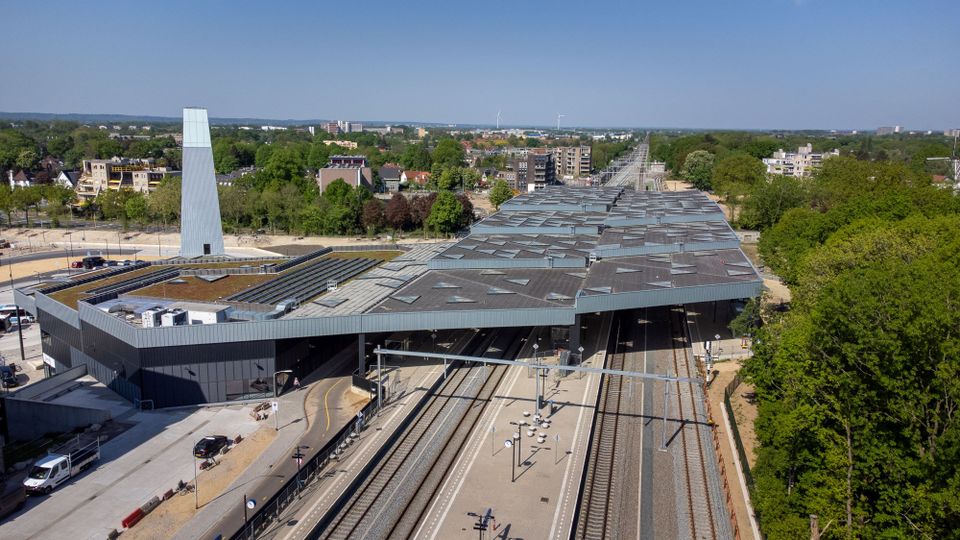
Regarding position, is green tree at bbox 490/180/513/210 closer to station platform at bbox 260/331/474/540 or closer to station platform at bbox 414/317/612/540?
station platform at bbox 260/331/474/540

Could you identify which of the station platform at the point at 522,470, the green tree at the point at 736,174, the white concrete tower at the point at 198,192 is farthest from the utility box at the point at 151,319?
the green tree at the point at 736,174

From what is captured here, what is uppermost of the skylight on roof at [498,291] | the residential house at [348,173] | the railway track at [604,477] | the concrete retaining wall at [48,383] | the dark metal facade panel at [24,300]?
the residential house at [348,173]

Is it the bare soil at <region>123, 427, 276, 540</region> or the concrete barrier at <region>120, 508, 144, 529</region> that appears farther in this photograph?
the concrete barrier at <region>120, 508, 144, 529</region>

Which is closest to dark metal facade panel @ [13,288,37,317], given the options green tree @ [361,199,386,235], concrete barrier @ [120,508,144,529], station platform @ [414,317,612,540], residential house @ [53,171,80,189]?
concrete barrier @ [120,508,144,529]

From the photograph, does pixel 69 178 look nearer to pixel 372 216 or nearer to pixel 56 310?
pixel 372 216

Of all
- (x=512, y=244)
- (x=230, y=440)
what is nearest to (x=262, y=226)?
(x=512, y=244)

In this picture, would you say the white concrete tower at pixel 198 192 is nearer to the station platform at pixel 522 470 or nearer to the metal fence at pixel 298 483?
the metal fence at pixel 298 483

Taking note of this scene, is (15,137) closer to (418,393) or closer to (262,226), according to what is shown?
(262,226)
